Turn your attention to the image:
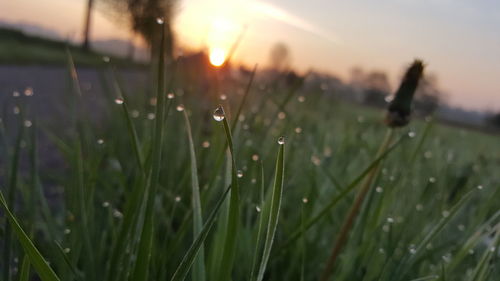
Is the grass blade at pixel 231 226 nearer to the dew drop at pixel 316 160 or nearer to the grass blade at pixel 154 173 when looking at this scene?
the grass blade at pixel 154 173

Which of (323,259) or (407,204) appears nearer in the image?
(323,259)

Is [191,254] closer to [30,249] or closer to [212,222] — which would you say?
[212,222]

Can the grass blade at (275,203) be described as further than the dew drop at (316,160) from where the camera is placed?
No

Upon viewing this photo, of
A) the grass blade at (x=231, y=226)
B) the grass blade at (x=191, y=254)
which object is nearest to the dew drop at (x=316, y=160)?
the grass blade at (x=231, y=226)

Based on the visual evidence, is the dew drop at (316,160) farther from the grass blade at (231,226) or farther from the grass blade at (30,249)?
the grass blade at (30,249)

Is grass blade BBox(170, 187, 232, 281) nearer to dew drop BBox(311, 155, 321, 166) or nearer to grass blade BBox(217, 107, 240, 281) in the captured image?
grass blade BBox(217, 107, 240, 281)

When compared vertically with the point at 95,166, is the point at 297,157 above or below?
below

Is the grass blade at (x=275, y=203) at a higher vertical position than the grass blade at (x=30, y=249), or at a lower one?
higher

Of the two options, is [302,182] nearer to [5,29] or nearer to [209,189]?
[209,189]

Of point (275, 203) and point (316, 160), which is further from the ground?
point (275, 203)

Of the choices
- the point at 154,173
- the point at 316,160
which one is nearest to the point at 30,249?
the point at 154,173

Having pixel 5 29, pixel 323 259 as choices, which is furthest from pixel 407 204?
pixel 5 29
